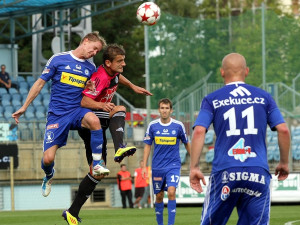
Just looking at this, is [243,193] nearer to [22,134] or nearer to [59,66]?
[59,66]

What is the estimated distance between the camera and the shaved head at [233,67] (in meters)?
6.94

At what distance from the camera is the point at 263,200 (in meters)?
6.96

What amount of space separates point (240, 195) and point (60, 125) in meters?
4.23

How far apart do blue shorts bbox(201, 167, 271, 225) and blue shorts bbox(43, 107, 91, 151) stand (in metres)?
3.88

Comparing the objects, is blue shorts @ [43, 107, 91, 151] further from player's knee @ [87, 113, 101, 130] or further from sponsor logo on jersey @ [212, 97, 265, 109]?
sponsor logo on jersey @ [212, 97, 265, 109]

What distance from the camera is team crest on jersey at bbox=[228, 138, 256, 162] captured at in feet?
22.6

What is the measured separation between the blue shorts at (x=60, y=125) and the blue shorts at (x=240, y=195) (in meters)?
3.88

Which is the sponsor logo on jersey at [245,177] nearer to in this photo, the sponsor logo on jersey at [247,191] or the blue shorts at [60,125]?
the sponsor logo on jersey at [247,191]

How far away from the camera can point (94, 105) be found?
10.5 metres

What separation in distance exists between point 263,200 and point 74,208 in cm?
448

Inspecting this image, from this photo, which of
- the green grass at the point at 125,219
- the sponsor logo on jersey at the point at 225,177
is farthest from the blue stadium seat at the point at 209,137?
the sponsor logo on jersey at the point at 225,177

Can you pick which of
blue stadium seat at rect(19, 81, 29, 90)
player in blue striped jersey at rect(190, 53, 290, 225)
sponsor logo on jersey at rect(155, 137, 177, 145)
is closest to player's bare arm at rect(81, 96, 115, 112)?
player in blue striped jersey at rect(190, 53, 290, 225)

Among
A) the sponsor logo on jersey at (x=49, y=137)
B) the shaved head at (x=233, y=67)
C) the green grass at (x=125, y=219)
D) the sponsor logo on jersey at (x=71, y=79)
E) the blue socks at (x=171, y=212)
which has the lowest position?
the green grass at (x=125, y=219)

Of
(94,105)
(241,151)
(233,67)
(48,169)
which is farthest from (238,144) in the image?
(48,169)
